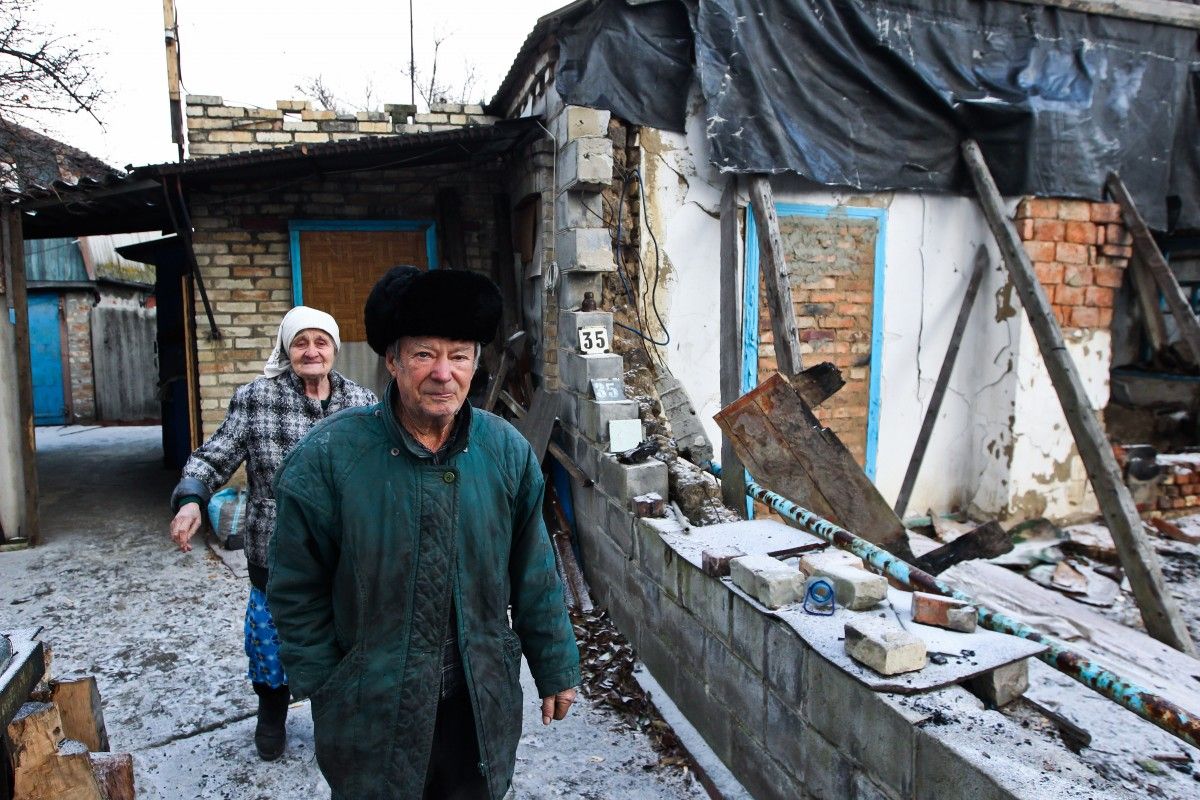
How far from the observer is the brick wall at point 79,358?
1396 cm

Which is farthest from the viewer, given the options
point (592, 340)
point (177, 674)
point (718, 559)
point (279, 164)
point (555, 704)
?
point (279, 164)

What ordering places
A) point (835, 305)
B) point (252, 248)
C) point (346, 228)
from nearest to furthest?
point (835, 305), point (252, 248), point (346, 228)

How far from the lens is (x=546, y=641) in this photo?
→ 2053 millimetres

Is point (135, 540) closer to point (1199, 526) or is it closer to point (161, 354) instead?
point (161, 354)

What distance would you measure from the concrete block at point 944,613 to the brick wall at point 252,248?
565 cm

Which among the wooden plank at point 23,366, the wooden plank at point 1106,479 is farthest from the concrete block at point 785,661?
the wooden plank at point 23,366

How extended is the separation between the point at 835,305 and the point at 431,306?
4.71 m

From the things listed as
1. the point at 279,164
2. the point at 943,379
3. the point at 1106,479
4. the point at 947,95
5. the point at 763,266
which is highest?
the point at 947,95

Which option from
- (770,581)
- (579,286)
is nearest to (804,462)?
(770,581)

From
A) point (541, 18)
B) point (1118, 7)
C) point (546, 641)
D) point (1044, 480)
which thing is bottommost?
point (1044, 480)

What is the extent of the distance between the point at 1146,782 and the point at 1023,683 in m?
0.34

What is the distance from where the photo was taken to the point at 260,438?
2.89 m

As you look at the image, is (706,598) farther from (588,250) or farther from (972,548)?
(588,250)

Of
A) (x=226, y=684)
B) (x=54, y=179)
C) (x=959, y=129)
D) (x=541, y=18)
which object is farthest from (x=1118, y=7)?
(x=54, y=179)
